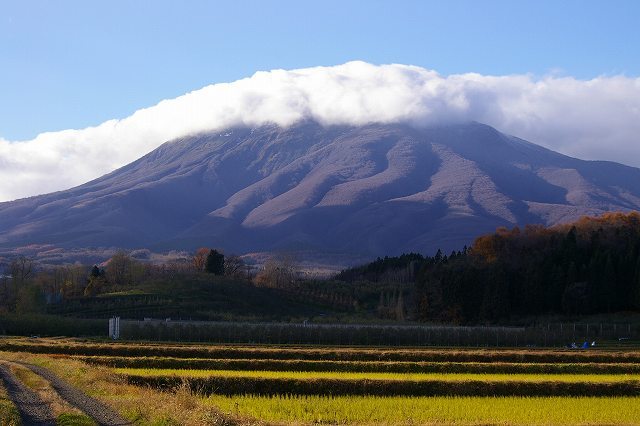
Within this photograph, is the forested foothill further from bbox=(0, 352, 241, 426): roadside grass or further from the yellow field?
bbox=(0, 352, 241, 426): roadside grass

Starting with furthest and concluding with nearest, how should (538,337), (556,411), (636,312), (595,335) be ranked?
(636,312)
(595,335)
(538,337)
(556,411)

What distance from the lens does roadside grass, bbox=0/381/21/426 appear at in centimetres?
1543

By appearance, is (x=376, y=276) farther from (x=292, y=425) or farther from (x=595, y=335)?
(x=292, y=425)

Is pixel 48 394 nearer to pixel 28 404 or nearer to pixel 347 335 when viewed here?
pixel 28 404

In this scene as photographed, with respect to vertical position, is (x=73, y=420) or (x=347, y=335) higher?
(x=73, y=420)

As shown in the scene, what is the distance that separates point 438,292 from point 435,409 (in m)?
50.3

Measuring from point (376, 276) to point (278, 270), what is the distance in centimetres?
1516

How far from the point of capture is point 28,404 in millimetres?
18672

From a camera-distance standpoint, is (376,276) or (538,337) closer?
(538,337)

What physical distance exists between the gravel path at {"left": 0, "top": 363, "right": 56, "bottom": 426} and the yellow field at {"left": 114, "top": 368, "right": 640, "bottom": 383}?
4.98 metres

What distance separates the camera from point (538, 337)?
51.8 m

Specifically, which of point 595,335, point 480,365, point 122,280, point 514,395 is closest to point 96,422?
point 514,395

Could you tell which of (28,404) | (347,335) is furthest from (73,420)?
(347,335)

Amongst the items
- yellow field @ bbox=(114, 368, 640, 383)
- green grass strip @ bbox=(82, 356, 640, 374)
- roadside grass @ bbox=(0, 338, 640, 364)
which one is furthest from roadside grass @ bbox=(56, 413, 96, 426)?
roadside grass @ bbox=(0, 338, 640, 364)
